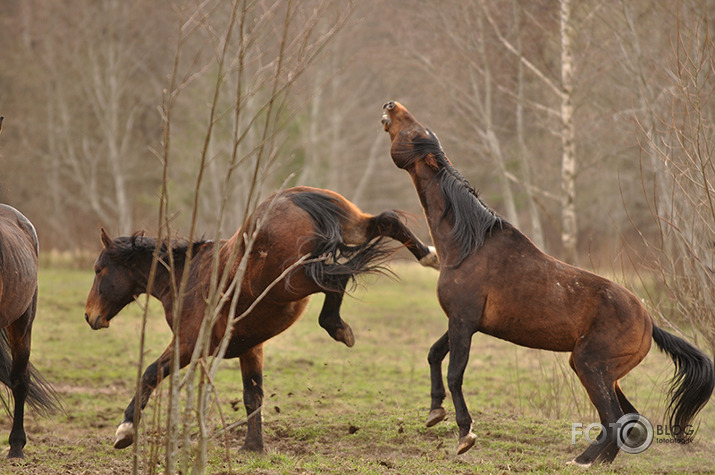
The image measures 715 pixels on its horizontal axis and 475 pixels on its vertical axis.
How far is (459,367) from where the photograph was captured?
4812 mm

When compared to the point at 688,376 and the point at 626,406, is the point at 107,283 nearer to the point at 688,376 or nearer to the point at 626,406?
the point at 626,406

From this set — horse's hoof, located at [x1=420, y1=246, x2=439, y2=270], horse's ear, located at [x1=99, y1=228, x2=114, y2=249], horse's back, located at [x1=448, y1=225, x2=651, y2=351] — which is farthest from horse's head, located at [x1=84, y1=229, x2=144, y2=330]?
horse's back, located at [x1=448, y1=225, x2=651, y2=351]

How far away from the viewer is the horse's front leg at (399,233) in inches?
230

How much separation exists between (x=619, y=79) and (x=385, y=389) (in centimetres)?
584

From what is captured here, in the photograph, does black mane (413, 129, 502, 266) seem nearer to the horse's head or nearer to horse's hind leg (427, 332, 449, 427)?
horse's hind leg (427, 332, 449, 427)

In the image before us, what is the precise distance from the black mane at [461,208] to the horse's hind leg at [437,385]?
620 mm

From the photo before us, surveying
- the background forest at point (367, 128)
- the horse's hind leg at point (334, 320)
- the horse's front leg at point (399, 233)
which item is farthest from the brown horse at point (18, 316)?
the horse's front leg at point (399, 233)

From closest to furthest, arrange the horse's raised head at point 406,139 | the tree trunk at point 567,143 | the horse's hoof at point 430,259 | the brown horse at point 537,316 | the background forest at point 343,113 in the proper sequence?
1. the brown horse at point 537,316
2. the horse's raised head at point 406,139
3. the horse's hoof at point 430,259
4. the tree trunk at point 567,143
5. the background forest at point 343,113

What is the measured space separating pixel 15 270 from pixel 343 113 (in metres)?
24.7

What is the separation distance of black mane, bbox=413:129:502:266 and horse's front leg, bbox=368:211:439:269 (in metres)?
0.70

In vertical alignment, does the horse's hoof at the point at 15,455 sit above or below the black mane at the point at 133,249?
below

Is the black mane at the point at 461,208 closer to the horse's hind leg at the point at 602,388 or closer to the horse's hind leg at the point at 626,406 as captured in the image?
the horse's hind leg at the point at 602,388

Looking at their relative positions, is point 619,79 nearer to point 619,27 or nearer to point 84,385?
point 619,27

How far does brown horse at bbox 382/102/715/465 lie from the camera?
4.84 metres
